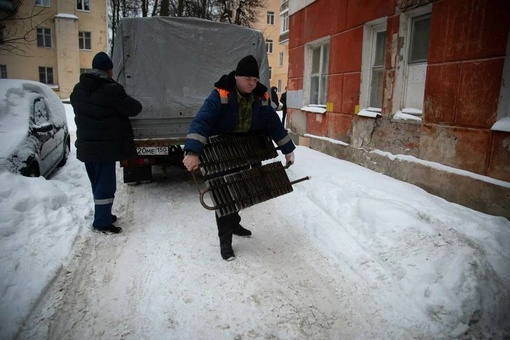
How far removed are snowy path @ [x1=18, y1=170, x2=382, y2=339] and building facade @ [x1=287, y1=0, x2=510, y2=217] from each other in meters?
2.38

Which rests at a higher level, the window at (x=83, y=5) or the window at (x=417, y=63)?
the window at (x=83, y=5)

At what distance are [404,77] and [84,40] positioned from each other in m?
33.1

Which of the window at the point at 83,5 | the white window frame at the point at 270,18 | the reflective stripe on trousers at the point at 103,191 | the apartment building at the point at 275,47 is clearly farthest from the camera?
the white window frame at the point at 270,18

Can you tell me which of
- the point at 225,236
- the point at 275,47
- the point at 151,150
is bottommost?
the point at 225,236

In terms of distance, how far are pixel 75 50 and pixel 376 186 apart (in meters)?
32.7

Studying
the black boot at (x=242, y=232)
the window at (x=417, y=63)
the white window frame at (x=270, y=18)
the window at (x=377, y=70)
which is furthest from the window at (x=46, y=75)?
the black boot at (x=242, y=232)

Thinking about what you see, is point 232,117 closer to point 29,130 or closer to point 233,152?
point 233,152

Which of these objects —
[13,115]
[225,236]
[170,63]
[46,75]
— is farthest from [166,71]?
[46,75]

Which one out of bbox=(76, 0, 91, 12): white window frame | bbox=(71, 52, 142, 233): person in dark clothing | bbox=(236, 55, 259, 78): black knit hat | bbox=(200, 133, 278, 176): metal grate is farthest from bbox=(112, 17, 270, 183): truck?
bbox=(76, 0, 91, 12): white window frame

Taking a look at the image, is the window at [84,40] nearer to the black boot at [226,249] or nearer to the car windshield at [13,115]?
the car windshield at [13,115]

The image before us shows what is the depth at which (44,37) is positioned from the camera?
30.8m

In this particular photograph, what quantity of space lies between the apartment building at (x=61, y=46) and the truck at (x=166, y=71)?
28947mm

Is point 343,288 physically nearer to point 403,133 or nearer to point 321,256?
point 321,256

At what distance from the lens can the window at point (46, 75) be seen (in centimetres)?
3097
